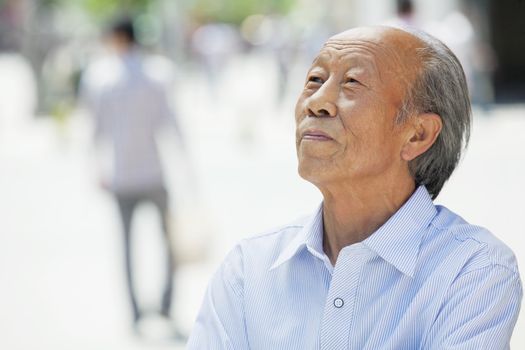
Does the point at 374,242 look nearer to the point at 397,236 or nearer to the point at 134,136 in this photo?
the point at 397,236

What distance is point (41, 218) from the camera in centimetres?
1040

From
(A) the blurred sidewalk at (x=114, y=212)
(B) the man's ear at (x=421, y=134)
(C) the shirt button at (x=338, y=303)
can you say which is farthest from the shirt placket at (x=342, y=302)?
(A) the blurred sidewalk at (x=114, y=212)

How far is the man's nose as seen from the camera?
79.1 inches

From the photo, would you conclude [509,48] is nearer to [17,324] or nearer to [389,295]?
[17,324]

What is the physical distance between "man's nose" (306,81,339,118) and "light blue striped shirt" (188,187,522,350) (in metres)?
0.24

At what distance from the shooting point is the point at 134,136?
6246 mm

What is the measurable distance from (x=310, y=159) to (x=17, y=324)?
4.82m

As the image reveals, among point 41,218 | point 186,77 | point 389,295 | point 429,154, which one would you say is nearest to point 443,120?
point 429,154

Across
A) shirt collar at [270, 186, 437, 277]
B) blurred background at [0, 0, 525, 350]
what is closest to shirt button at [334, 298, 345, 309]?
shirt collar at [270, 186, 437, 277]

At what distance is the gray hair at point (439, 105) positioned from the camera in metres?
2.04

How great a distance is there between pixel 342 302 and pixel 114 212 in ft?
28.5

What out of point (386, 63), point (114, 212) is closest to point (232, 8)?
point (114, 212)

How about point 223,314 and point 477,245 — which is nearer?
point 477,245

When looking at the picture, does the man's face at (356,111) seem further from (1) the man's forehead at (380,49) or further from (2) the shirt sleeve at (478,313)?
(2) the shirt sleeve at (478,313)
